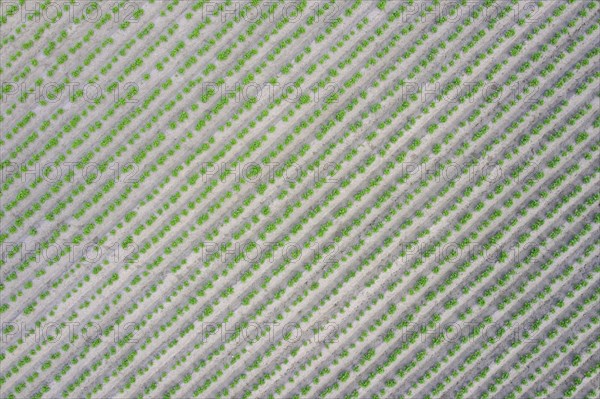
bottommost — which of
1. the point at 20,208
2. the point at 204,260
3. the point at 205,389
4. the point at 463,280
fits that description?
the point at 205,389

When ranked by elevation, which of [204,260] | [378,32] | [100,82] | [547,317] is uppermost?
[100,82]

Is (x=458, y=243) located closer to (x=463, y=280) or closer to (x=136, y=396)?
(x=463, y=280)

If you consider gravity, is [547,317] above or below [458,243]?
below

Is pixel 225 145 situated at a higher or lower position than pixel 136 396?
higher

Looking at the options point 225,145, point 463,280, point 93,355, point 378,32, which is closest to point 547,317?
point 463,280

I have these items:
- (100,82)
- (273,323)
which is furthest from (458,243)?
(100,82)

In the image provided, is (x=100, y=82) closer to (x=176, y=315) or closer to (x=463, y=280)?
(x=176, y=315)
